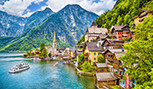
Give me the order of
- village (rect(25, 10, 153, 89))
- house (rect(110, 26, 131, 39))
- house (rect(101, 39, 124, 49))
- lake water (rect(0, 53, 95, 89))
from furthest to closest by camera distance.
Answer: house (rect(110, 26, 131, 39)) < house (rect(101, 39, 124, 49)) < lake water (rect(0, 53, 95, 89)) < village (rect(25, 10, 153, 89))

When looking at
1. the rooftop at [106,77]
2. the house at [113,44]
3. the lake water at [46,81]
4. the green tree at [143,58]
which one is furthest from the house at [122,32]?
the green tree at [143,58]

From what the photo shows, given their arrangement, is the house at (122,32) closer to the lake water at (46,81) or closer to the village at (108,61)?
the village at (108,61)

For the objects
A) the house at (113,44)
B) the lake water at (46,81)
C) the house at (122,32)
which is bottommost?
the lake water at (46,81)

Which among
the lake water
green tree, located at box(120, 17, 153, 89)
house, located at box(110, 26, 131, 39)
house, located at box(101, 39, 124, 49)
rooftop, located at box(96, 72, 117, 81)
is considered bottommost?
the lake water

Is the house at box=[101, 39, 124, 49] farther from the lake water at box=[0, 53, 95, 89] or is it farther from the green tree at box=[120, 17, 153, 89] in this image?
the green tree at box=[120, 17, 153, 89]

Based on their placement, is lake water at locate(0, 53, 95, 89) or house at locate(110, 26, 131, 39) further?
house at locate(110, 26, 131, 39)

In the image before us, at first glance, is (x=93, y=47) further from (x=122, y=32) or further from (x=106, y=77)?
(x=106, y=77)

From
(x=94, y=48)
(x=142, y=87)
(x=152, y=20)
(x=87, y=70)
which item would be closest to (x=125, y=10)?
(x=94, y=48)

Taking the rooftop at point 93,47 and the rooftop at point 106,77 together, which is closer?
the rooftop at point 106,77

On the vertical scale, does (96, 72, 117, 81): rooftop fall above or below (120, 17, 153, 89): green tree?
below

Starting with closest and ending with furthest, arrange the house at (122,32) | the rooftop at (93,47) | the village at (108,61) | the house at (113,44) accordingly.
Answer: the village at (108,61) < the house at (113,44) < the rooftop at (93,47) < the house at (122,32)

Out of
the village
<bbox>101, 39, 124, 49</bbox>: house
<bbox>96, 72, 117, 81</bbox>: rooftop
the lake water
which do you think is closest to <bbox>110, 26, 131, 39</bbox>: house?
the village

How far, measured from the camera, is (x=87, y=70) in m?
46.4

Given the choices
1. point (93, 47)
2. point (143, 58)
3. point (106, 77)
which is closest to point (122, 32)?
point (93, 47)
